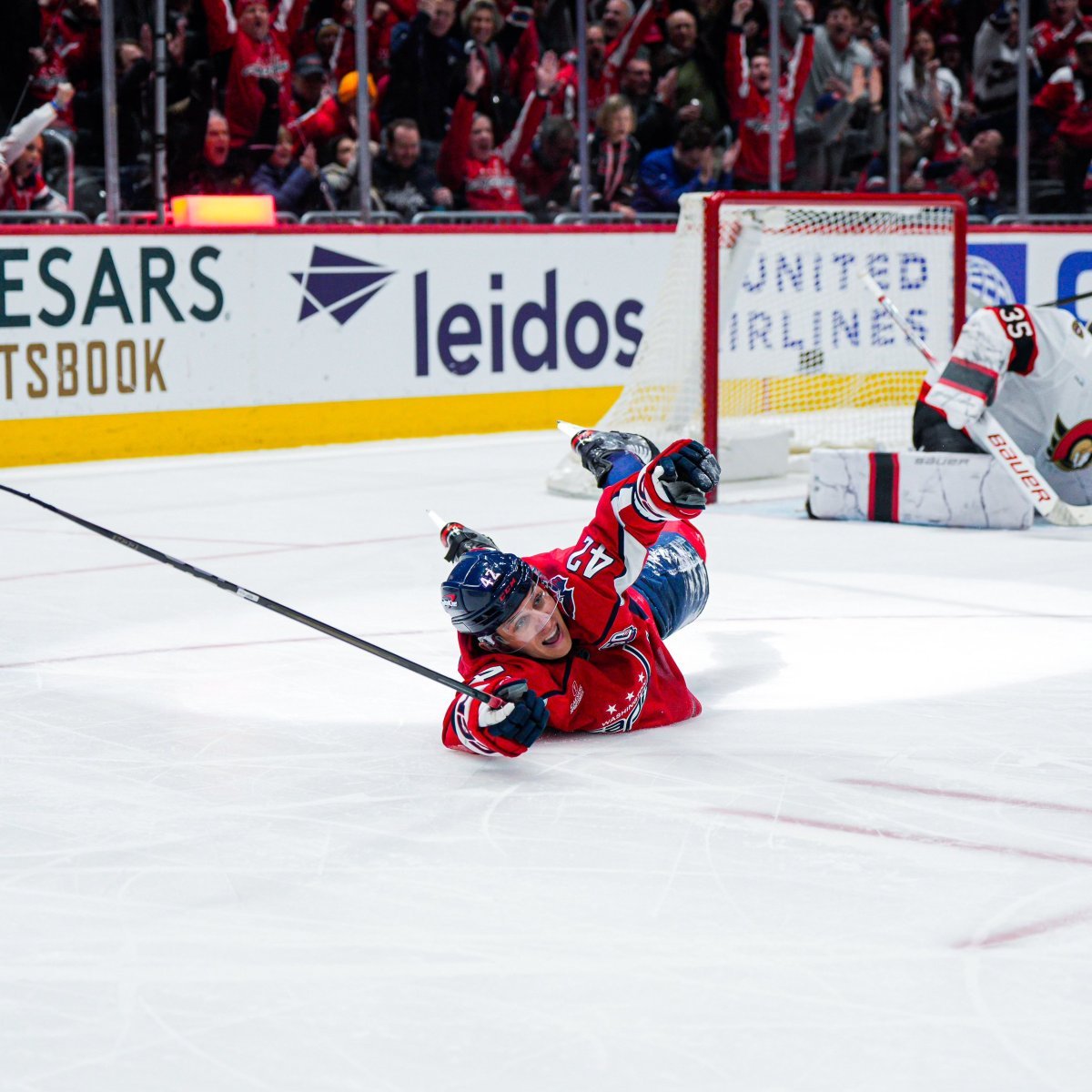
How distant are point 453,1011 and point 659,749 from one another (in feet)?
4.36

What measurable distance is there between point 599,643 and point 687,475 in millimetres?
402

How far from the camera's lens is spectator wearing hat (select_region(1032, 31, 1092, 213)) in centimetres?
1272

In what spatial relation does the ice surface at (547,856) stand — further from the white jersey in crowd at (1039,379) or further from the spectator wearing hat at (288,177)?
the spectator wearing hat at (288,177)

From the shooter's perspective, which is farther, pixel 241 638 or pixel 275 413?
pixel 275 413

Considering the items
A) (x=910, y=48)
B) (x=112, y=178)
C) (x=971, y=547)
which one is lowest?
(x=971, y=547)

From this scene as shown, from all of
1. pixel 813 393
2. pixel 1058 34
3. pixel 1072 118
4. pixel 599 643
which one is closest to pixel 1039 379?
pixel 813 393

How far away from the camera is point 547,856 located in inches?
108

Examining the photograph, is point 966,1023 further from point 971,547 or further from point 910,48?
point 910,48

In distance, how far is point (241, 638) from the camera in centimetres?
451

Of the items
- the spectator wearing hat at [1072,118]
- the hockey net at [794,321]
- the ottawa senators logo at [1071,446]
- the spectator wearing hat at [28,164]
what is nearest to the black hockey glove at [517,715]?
the ottawa senators logo at [1071,446]

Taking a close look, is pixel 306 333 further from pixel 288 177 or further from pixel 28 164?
pixel 28 164

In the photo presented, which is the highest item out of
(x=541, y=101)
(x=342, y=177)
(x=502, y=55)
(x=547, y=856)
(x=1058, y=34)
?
(x=1058, y=34)

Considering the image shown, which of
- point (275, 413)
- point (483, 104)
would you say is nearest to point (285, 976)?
point (275, 413)

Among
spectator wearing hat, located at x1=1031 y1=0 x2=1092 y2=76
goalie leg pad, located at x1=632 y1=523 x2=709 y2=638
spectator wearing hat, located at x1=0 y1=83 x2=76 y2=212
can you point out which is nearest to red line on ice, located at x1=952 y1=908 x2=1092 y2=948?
goalie leg pad, located at x1=632 y1=523 x2=709 y2=638
